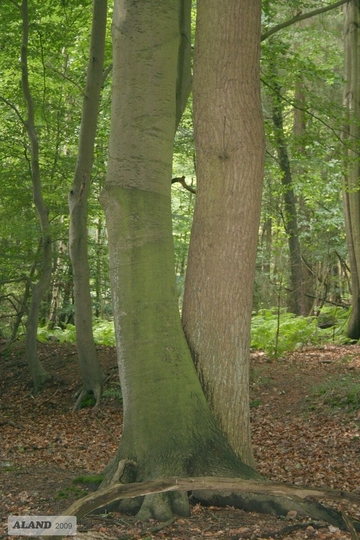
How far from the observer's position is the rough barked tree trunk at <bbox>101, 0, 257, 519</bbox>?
4.72 metres

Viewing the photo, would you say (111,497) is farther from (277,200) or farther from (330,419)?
(277,200)

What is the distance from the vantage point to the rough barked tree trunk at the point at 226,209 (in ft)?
16.7

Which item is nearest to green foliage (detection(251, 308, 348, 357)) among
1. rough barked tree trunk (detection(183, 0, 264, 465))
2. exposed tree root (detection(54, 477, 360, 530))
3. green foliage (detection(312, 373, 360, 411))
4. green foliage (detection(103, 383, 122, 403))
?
green foliage (detection(312, 373, 360, 411))

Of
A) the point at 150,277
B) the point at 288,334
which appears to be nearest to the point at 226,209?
the point at 150,277

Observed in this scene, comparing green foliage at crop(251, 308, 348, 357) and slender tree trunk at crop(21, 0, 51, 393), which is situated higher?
slender tree trunk at crop(21, 0, 51, 393)

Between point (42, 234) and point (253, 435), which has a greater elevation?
point (42, 234)

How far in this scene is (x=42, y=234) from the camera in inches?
439

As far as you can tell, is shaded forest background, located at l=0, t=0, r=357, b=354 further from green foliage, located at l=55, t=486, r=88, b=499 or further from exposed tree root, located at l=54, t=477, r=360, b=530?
exposed tree root, located at l=54, t=477, r=360, b=530

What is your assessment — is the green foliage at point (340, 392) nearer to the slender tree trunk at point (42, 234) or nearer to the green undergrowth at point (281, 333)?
the green undergrowth at point (281, 333)

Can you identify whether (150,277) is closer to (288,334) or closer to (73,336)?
(288,334)

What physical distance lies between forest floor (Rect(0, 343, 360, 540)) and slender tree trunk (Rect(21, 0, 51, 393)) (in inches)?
19.5

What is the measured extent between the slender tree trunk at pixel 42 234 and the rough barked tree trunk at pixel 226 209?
19.0ft

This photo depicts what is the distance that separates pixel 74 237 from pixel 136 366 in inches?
230

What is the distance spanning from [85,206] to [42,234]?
4.25 feet
